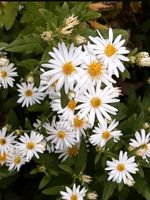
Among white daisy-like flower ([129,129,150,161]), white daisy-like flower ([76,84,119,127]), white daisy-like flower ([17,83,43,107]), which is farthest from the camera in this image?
white daisy-like flower ([17,83,43,107])

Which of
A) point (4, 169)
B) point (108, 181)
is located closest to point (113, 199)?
point (108, 181)

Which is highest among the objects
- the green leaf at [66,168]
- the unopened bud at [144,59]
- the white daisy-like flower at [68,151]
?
the unopened bud at [144,59]

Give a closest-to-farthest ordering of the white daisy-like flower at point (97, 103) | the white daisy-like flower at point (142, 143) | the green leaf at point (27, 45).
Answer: the green leaf at point (27, 45), the white daisy-like flower at point (97, 103), the white daisy-like flower at point (142, 143)

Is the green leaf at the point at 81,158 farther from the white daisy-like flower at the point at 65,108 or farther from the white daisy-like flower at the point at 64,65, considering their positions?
the white daisy-like flower at the point at 64,65

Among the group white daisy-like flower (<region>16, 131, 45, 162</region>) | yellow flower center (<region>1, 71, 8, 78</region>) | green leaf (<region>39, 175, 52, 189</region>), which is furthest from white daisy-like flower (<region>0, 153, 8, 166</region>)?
yellow flower center (<region>1, 71, 8, 78</region>)

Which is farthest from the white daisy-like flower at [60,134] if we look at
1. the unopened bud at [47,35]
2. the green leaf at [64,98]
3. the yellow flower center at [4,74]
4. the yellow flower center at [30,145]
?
the unopened bud at [47,35]

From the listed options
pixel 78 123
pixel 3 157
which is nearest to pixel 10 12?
pixel 78 123

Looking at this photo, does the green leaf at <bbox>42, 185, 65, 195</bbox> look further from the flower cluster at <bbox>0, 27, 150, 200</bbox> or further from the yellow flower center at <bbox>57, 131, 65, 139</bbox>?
the yellow flower center at <bbox>57, 131, 65, 139</bbox>

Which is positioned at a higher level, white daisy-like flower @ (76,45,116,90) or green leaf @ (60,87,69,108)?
white daisy-like flower @ (76,45,116,90)
